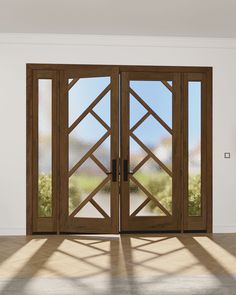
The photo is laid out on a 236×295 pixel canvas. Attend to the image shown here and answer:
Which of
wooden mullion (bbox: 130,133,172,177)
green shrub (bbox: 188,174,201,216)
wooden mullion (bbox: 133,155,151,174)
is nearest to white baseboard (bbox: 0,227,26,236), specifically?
wooden mullion (bbox: 133,155,151,174)

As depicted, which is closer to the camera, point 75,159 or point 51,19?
point 51,19

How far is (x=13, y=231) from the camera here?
7.41m

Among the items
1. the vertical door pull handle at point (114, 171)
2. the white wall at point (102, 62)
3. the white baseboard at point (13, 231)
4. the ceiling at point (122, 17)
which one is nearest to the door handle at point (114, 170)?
the vertical door pull handle at point (114, 171)

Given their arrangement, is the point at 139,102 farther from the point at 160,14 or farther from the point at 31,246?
the point at 31,246

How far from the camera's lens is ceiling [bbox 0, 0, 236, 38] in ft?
19.5

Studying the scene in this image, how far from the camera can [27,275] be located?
5098 mm

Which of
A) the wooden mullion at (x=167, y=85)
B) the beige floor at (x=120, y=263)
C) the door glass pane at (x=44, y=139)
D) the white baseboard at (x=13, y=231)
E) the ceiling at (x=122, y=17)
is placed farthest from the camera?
the wooden mullion at (x=167, y=85)

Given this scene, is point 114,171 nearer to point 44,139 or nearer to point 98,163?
point 98,163

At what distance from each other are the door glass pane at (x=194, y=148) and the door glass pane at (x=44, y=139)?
2.11 meters

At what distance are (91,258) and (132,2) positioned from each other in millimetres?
3022

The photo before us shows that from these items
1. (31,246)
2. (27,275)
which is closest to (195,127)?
(31,246)

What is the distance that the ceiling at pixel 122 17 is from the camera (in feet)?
19.5

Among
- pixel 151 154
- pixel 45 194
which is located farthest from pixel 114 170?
pixel 45 194

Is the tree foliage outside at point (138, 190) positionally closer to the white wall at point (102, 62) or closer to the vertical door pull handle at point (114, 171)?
the vertical door pull handle at point (114, 171)
